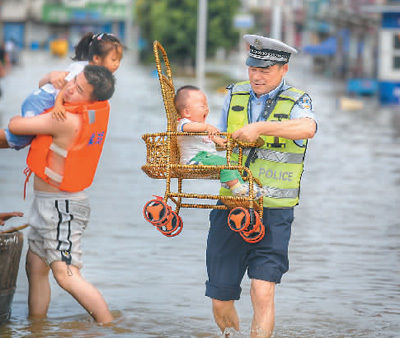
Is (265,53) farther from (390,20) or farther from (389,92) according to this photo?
(389,92)

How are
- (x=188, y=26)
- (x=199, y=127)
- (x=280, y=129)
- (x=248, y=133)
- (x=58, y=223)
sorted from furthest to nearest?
(x=188, y=26) → (x=58, y=223) → (x=199, y=127) → (x=280, y=129) → (x=248, y=133)

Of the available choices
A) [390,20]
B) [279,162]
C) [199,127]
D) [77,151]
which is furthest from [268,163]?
[390,20]

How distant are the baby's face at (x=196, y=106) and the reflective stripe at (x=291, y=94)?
40 cm

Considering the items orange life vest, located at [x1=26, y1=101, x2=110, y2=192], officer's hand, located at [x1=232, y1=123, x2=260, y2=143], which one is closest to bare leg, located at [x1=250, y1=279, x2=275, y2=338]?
officer's hand, located at [x1=232, y1=123, x2=260, y2=143]

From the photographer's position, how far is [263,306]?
5.76 metres

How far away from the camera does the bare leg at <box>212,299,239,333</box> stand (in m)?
6.04

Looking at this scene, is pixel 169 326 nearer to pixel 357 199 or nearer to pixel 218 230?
pixel 218 230

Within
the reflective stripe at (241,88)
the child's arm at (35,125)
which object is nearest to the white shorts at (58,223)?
the child's arm at (35,125)

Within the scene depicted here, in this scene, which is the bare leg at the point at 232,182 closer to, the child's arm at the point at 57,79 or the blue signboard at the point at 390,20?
the child's arm at the point at 57,79

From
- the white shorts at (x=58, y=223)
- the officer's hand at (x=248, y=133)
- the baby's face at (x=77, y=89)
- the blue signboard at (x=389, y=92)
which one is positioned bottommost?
the blue signboard at (x=389, y=92)

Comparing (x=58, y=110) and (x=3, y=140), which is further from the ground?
(x=58, y=110)

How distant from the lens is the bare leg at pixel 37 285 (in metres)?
6.61

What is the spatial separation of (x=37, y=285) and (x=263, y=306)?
1.58 m

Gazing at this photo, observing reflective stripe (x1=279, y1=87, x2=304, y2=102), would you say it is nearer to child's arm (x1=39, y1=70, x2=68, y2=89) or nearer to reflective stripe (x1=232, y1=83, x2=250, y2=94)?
reflective stripe (x1=232, y1=83, x2=250, y2=94)
